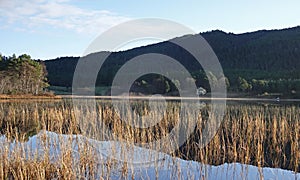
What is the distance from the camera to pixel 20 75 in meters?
39.1

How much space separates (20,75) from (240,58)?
223 feet

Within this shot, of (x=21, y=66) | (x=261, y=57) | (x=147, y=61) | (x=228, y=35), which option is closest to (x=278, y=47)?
(x=261, y=57)

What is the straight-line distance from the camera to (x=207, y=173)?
6.21 meters

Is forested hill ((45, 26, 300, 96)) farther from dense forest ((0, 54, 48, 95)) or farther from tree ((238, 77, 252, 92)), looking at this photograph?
dense forest ((0, 54, 48, 95))

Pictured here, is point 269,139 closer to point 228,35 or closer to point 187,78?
point 187,78

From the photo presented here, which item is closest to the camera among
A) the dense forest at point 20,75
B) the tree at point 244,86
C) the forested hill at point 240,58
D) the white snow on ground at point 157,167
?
the white snow on ground at point 157,167

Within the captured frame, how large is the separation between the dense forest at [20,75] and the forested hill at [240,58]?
32826mm

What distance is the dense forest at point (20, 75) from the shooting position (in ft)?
124

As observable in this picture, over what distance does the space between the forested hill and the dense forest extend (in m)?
32.8

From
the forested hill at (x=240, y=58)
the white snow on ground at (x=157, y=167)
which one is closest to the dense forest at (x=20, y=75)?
the forested hill at (x=240, y=58)

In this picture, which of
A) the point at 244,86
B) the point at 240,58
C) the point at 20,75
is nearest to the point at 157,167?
the point at 20,75

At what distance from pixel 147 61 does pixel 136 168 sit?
62.0m

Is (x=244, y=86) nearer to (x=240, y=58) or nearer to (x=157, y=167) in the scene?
(x=240, y=58)

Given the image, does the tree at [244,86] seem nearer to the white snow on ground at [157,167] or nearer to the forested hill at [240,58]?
the forested hill at [240,58]
